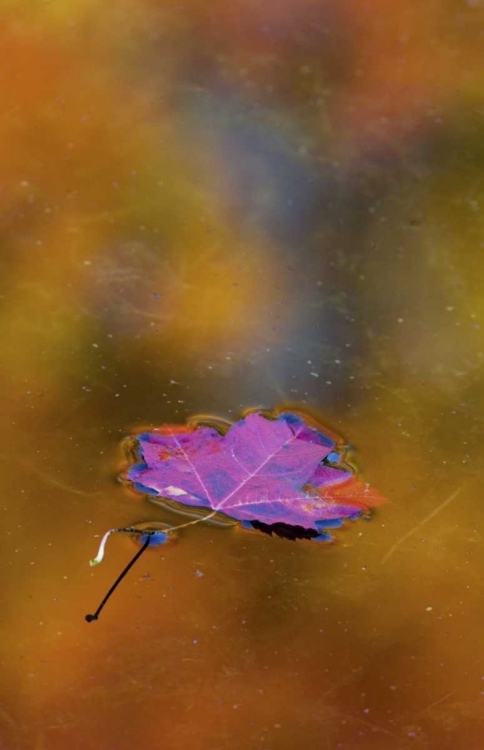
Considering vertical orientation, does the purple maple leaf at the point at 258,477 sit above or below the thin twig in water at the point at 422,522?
above

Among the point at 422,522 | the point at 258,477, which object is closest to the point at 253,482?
the point at 258,477

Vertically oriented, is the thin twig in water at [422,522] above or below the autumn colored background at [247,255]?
below

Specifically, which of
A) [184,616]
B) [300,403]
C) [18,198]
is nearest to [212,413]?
[300,403]

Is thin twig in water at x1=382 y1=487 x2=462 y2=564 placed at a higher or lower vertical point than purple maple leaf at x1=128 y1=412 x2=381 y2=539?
lower

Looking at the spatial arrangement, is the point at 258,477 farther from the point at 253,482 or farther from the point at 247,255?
the point at 247,255

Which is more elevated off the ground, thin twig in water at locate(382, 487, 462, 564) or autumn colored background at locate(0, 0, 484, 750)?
autumn colored background at locate(0, 0, 484, 750)
